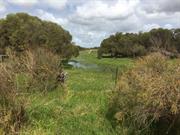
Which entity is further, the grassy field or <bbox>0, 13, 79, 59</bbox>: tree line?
<bbox>0, 13, 79, 59</bbox>: tree line

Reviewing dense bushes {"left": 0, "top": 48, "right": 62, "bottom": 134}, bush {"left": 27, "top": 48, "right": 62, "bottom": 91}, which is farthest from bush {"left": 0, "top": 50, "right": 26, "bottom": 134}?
bush {"left": 27, "top": 48, "right": 62, "bottom": 91}

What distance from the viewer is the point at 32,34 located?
5953 centimetres

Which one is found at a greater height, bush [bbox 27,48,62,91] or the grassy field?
bush [bbox 27,48,62,91]

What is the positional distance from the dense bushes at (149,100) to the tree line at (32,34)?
3991 centimetres

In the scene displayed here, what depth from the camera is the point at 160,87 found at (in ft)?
48.1

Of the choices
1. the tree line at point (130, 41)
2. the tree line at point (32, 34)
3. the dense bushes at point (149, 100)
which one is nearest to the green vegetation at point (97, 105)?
the dense bushes at point (149, 100)

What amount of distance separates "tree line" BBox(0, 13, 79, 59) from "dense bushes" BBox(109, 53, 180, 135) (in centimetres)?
3991

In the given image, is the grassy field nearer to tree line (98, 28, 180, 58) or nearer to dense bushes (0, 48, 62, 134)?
dense bushes (0, 48, 62, 134)

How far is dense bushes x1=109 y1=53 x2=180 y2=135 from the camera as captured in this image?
47.6 ft

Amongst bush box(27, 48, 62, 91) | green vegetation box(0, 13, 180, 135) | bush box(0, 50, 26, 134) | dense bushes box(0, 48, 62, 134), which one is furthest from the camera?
bush box(27, 48, 62, 91)

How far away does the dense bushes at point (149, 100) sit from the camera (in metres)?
14.5

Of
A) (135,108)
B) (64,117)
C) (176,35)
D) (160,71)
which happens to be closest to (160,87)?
(135,108)

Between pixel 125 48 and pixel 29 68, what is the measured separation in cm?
7812

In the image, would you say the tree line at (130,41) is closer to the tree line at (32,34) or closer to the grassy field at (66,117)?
the tree line at (32,34)
